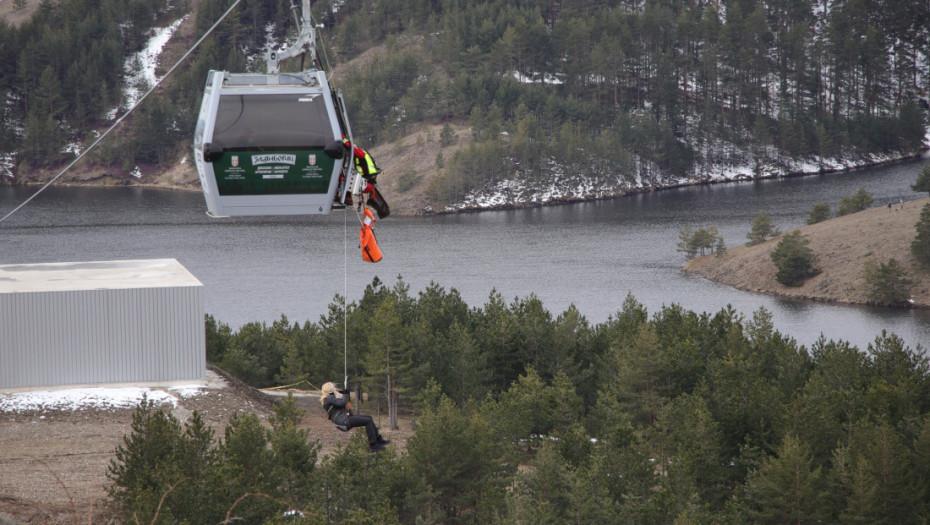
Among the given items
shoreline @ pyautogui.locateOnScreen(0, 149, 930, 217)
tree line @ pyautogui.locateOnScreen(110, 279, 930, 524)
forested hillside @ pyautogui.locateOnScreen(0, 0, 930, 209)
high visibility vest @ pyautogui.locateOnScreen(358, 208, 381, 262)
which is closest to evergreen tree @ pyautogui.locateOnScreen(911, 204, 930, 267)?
tree line @ pyautogui.locateOnScreen(110, 279, 930, 524)

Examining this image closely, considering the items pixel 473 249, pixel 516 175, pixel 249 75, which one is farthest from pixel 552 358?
pixel 516 175

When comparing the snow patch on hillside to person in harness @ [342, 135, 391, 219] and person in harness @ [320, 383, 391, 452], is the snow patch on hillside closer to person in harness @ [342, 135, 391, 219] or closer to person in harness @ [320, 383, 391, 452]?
person in harness @ [320, 383, 391, 452]

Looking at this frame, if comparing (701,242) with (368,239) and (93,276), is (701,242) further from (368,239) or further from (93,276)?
(368,239)

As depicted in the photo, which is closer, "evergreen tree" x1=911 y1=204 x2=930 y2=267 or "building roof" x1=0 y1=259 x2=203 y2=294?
"building roof" x1=0 y1=259 x2=203 y2=294

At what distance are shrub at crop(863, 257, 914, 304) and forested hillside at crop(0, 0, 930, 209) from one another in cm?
5740

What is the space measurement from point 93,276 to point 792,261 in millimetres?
56575

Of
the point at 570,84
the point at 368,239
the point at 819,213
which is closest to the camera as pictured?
the point at 368,239

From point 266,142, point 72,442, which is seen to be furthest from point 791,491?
point 72,442

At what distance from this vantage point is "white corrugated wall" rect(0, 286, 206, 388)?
107 feet

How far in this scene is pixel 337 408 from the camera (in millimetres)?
15797

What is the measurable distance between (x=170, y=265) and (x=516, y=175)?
306ft

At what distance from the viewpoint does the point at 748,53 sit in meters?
151

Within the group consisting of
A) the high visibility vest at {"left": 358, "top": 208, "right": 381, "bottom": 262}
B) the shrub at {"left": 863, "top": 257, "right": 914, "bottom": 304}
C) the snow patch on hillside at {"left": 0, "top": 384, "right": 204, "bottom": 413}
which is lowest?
the shrub at {"left": 863, "top": 257, "right": 914, "bottom": 304}

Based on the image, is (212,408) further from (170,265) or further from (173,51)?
(173,51)
